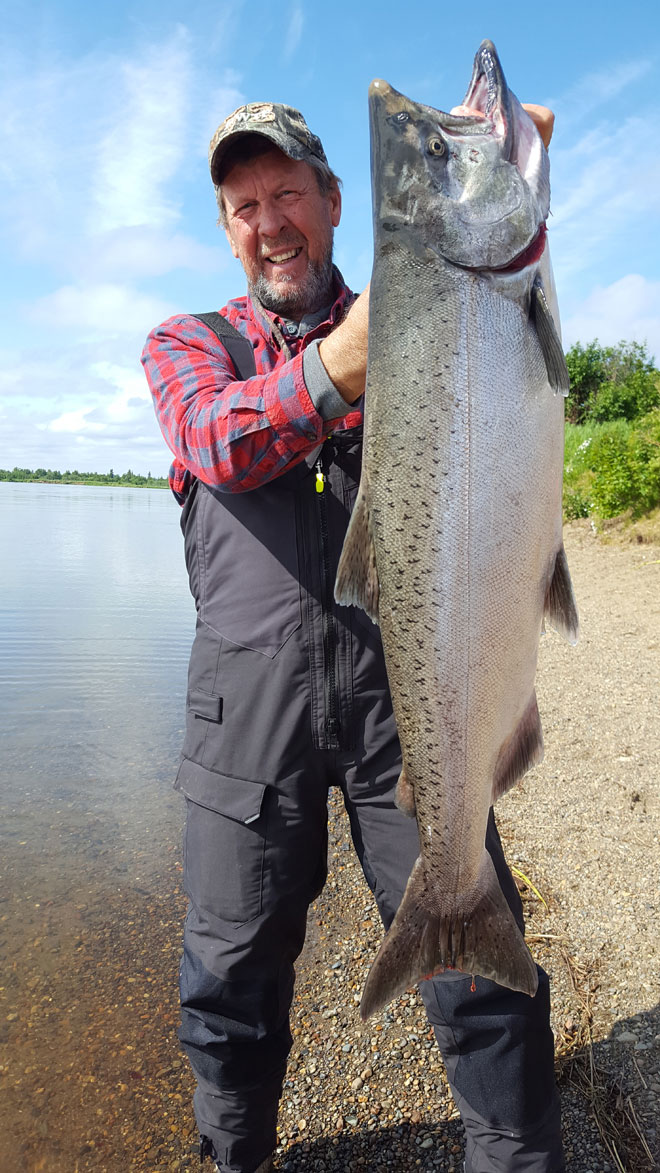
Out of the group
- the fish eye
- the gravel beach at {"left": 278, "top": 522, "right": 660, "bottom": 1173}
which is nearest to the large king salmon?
the fish eye

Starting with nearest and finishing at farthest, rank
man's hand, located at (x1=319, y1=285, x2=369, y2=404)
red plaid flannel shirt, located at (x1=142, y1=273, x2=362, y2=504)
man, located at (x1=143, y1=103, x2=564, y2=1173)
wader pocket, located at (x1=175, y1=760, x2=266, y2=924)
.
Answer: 1. man's hand, located at (x1=319, y1=285, x2=369, y2=404)
2. red plaid flannel shirt, located at (x1=142, y1=273, x2=362, y2=504)
3. man, located at (x1=143, y1=103, x2=564, y2=1173)
4. wader pocket, located at (x1=175, y1=760, x2=266, y2=924)

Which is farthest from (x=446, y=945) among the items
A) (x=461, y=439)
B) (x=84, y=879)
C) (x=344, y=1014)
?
(x=84, y=879)

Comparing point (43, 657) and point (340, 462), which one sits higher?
point (340, 462)

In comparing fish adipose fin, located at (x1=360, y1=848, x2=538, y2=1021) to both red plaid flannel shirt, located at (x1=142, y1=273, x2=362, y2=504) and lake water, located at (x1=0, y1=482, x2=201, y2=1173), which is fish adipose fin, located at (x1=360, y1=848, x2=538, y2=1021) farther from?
lake water, located at (x1=0, y1=482, x2=201, y2=1173)

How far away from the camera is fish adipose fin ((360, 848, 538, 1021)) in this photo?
84.3 inches

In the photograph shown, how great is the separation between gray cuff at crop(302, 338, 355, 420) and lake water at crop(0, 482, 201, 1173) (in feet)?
10.0

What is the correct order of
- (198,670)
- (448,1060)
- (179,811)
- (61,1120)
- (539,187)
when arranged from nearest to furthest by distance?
1. (539,187)
2. (448,1060)
3. (198,670)
4. (61,1120)
5. (179,811)

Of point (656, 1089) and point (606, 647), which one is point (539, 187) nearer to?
point (656, 1089)

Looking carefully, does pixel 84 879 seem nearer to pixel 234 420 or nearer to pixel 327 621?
pixel 327 621

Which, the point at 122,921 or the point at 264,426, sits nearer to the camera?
the point at 264,426

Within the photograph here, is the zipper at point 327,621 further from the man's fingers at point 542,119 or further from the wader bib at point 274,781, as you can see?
the man's fingers at point 542,119

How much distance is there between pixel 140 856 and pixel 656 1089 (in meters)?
3.70

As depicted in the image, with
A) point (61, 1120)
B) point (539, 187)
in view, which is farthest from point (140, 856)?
point (539, 187)

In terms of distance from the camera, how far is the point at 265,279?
116 inches
